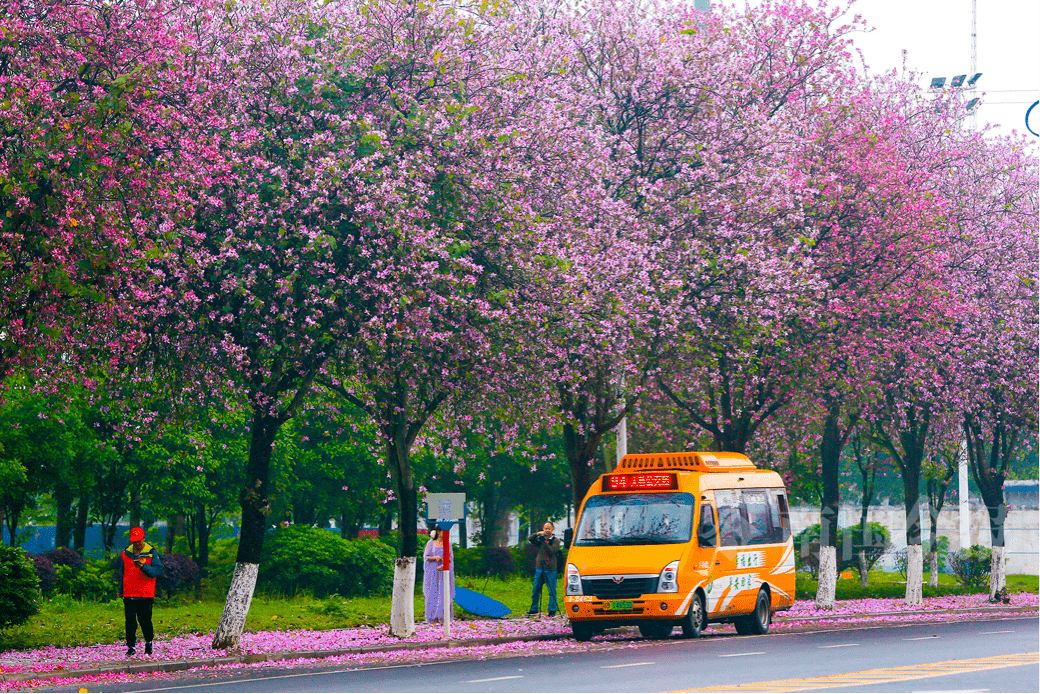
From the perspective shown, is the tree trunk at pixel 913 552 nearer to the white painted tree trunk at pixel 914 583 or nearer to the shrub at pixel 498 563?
the white painted tree trunk at pixel 914 583

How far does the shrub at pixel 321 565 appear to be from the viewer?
32.5 metres

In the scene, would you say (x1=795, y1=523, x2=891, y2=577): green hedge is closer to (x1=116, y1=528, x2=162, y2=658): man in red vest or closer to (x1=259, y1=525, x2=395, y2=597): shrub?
(x1=259, y1=525, x2=395, y2=597): shrub

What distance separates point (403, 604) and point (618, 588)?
3665 mm

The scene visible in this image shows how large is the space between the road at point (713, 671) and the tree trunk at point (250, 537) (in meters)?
1.83

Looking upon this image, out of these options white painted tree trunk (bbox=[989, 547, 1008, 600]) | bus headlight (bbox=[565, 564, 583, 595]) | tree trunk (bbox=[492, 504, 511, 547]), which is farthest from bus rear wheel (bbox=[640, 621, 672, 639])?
tree trunk (bbox=[492, 504, 511, 547])

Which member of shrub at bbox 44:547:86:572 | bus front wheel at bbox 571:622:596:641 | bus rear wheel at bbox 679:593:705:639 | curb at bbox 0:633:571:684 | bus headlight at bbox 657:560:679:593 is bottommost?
curb at bbox 0:633:571:684

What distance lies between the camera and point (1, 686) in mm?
15633

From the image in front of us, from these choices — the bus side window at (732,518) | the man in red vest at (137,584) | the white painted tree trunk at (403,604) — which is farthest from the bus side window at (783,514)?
the man in red vest at (137,584)

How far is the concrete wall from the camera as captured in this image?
54.8 metres

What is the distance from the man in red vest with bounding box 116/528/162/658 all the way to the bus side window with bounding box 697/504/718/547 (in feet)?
27.9

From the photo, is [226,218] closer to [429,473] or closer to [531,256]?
[531,256]

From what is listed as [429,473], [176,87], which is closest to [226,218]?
[176,87]

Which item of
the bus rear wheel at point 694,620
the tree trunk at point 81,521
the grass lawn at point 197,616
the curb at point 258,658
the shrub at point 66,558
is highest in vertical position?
the tree trunk at point 81,521

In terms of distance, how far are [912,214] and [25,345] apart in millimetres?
18652
